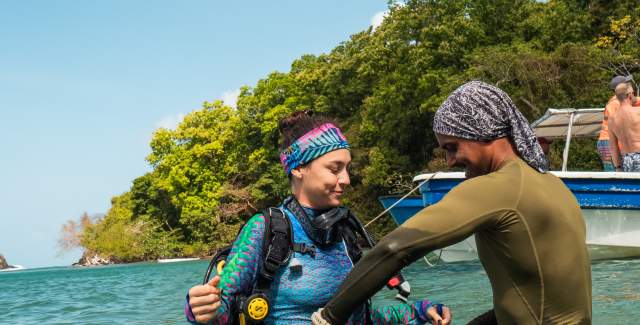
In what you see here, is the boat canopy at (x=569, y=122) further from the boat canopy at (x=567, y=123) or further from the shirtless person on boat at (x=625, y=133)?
the shirtless person on boat at (x=625, y=133)

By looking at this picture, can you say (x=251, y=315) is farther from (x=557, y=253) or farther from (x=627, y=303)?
(x=627, y=303)

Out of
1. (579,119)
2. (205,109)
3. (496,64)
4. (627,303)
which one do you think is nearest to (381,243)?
(627,303)

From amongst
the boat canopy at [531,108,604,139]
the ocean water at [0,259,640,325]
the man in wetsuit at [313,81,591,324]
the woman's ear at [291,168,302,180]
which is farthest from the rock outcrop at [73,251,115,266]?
the man in wetsuit at [313,81,591,324]

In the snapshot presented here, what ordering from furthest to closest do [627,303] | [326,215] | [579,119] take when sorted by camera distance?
1. [579,119]
2. [627,303]
3. [326,215]

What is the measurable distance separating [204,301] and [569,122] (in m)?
11.6

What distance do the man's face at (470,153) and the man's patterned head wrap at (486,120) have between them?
0.02 metres

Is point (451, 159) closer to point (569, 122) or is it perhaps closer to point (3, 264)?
point (569, 122)

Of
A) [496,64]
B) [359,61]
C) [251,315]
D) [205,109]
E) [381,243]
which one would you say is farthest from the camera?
[205,109]

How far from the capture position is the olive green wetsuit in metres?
1.54

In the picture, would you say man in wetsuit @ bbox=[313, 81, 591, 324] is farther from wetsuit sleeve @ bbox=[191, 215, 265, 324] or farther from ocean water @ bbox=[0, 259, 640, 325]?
ocean water @ bbox=[0, 259, 640, 325]

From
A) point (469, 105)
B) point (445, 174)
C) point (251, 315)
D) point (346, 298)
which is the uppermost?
point (469, 105)

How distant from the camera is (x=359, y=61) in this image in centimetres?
3694

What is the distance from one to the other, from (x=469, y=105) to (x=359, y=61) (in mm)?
35646

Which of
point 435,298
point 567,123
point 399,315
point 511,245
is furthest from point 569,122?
point 511,245
